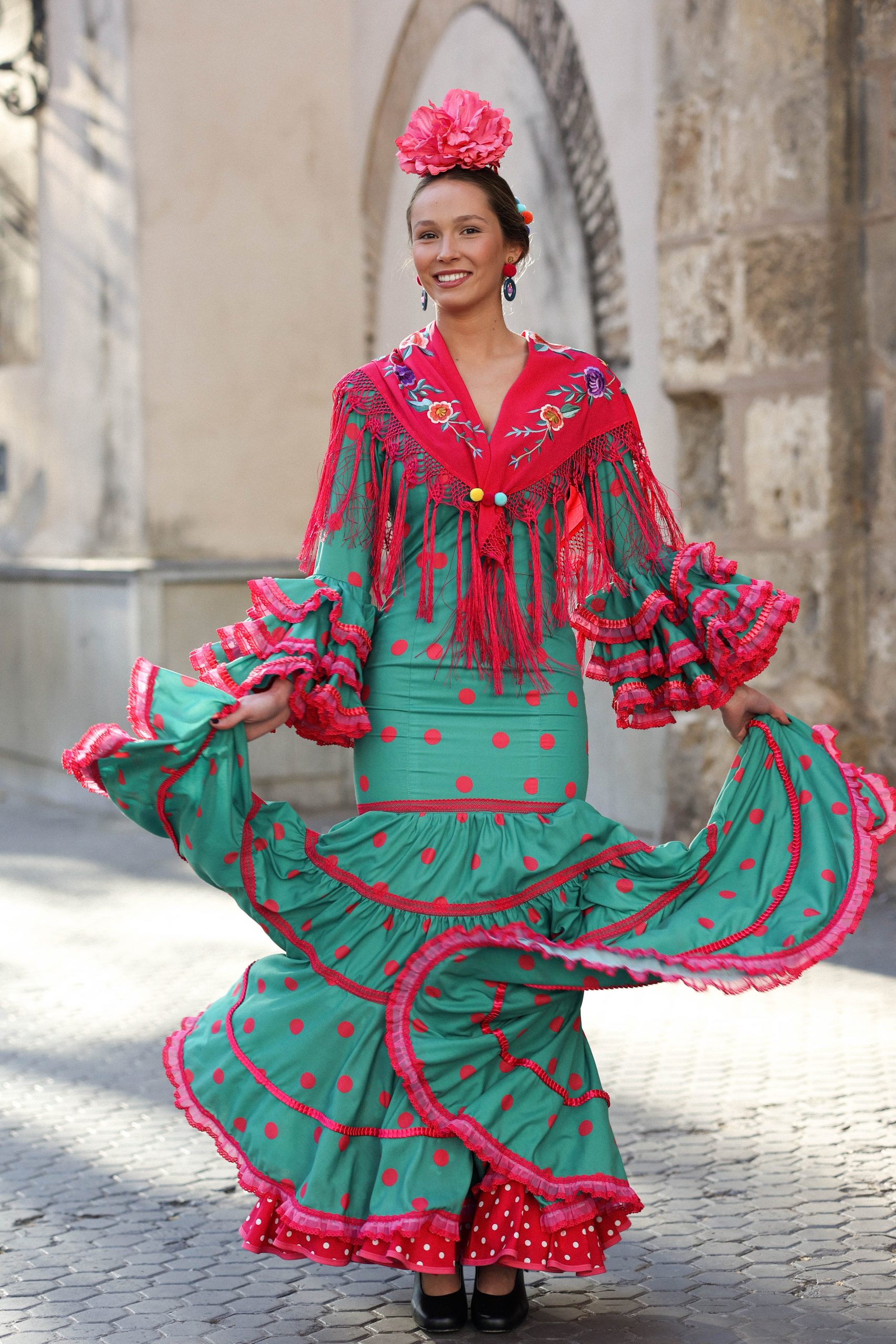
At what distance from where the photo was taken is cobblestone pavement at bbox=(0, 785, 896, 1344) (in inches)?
117

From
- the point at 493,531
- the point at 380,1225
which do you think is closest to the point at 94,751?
the point at 493,531

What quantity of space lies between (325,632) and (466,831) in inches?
16.8

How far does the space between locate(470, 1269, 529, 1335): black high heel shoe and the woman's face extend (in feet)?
5.73

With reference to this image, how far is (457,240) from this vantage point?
9.80ft

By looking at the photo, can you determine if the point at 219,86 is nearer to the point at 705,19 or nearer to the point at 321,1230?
the point at 705,19

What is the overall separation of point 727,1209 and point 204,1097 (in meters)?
1.18

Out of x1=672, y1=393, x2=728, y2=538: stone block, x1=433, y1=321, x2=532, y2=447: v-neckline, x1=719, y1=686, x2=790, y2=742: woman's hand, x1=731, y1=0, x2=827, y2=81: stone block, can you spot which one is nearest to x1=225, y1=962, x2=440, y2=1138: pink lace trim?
x1=719, y1=686, x2=790, y2=742: woman's hand

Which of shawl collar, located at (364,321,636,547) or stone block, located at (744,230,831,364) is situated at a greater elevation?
stone block, located at (744,230,831,364)

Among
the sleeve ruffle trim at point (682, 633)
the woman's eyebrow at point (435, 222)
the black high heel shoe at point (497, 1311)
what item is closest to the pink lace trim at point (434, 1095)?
the black high heel shoe at point (497, 1311)

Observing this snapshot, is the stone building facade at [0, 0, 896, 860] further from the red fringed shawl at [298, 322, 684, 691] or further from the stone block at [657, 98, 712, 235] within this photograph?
the red fringed shawl at [298, 322, 684, 691]

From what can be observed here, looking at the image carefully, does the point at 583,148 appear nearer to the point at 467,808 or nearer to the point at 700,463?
the point at 700,463

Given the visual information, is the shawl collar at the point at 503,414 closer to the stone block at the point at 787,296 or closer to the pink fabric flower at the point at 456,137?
the pink fabric flower at the point at 456,137

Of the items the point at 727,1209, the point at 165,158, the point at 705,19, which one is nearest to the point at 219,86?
the point at 165,158

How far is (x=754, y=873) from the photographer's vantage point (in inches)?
114
